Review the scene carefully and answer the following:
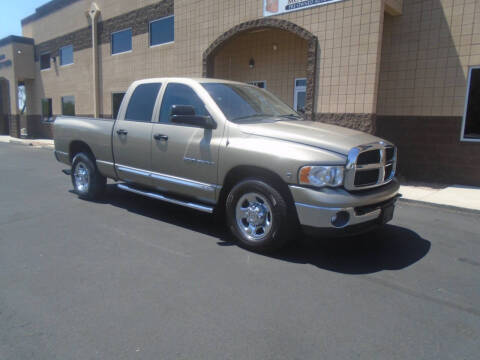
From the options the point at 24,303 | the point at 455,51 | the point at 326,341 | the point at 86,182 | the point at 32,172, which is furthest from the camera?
the point at 32,172

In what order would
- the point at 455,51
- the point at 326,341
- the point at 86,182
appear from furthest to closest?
the point at 455,51 → the point at 86,182 → the point at 326,341

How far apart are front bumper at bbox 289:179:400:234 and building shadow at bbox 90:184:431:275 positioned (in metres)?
0.51

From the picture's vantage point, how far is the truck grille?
405cm

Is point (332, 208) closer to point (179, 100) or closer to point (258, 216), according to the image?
point (258, 216)

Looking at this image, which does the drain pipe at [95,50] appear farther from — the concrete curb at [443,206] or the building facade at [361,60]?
the concrete curb at [443,206]

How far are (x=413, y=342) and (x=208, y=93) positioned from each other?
12.2 ft

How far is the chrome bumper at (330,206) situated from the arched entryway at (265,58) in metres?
7.56

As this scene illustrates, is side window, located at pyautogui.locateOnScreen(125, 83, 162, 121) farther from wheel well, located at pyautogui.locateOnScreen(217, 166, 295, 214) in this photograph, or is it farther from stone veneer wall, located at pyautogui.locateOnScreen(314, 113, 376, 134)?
stone veneer wall, located at pyautogui.locateOnScreen(314, 113, 376, 134)

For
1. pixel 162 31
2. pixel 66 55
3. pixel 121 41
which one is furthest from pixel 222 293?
pixel 66 55

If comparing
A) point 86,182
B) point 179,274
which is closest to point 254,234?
point 179,274

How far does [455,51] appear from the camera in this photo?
8.96m

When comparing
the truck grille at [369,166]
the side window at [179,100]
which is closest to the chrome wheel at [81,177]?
the side window at [179,100]

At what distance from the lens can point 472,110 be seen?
9.08 m

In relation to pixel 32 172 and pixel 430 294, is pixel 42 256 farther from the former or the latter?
pixel 32 172
